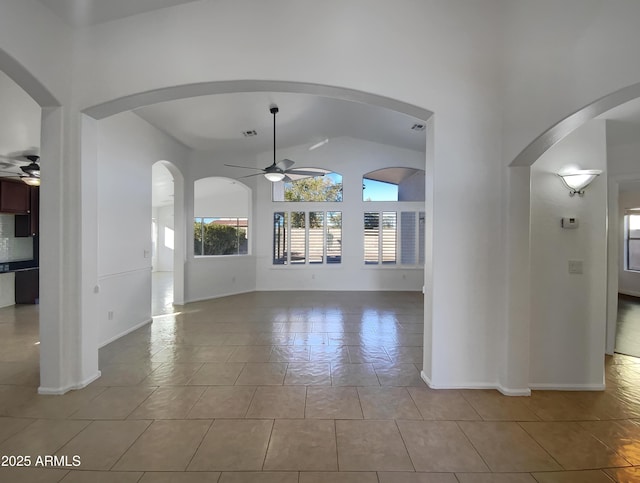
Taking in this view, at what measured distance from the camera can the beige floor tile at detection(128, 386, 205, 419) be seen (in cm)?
232

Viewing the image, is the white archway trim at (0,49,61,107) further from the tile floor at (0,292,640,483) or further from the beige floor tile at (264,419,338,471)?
the beige floor tile at (264,419,338,471)

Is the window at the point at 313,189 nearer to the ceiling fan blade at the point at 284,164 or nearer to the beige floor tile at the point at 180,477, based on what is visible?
the ceiling fan blade at the point at 284,164

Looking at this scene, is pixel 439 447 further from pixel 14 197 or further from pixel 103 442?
pixel 14 197

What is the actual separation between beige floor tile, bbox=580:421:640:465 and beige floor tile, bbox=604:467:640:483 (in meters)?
0.10

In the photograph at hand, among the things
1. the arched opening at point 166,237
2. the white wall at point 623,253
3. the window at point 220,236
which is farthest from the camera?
the white wall at point 623,253

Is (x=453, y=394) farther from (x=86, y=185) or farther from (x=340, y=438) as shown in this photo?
(x=86, y=185)

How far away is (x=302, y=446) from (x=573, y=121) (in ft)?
9.76

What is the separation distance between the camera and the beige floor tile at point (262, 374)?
2.85m

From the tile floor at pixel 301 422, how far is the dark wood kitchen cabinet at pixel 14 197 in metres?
3.64

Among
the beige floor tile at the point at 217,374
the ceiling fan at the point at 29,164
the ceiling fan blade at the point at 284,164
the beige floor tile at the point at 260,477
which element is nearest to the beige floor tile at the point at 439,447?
the beige floor tile at the point at 260,477

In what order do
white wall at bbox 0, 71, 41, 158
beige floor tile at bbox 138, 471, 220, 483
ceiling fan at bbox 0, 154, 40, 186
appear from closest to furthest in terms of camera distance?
beige floor tile at bbox 138, 471, 220, 483
white wall at bbox 0, 71, 41, 158
ceiling fan at bbox 0, 154, 40, 186

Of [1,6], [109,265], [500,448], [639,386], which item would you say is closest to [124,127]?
[109,265]

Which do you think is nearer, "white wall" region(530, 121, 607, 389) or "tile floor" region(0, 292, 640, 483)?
"tile floor" region(0, 292, 640, 483)

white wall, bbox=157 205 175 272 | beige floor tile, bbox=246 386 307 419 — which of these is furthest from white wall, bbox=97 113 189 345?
white wall, bbox=157 205 175 272
